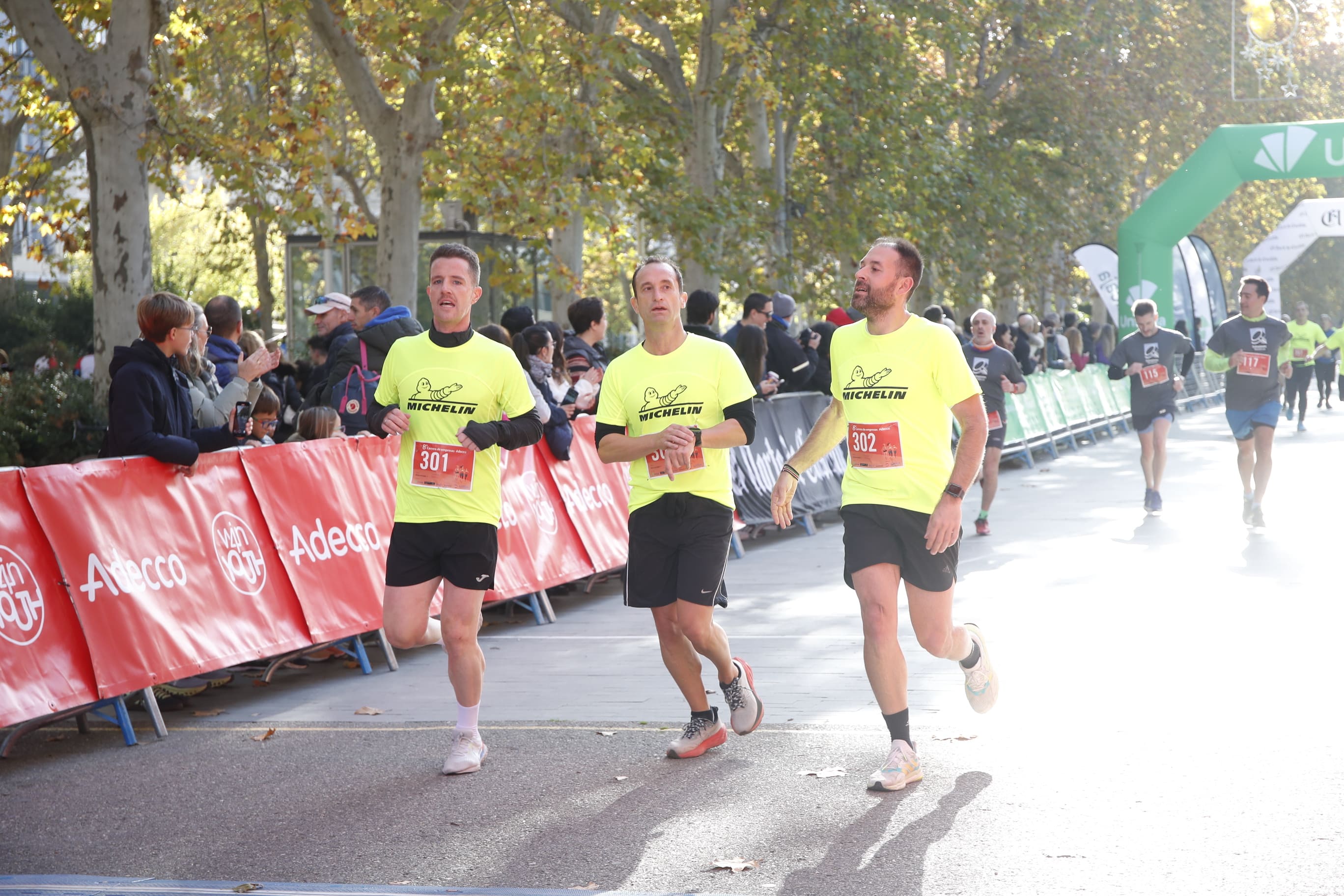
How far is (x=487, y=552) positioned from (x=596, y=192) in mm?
12435

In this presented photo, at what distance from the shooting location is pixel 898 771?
17.7 ft

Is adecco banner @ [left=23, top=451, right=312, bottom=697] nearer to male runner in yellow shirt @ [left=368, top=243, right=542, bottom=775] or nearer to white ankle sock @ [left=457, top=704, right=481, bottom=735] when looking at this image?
male runner in yellow shirt @ [left=368, top=243, right=542, bottom=775]

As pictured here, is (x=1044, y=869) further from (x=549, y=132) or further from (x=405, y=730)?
(x=549, y=132)

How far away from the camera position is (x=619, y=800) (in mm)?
5426

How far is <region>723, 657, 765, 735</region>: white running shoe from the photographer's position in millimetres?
6133

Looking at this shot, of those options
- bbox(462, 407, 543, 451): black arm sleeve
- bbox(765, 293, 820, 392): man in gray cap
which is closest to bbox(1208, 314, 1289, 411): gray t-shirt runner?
bbox(765, 293, 820, 392): man in gray cap

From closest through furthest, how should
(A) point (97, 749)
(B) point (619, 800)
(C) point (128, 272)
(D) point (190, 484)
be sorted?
1. (B) point (619, 800)
2. (A) point (97, 749)
3. (D) point (190, 484)
4. (C) point (128, 272)

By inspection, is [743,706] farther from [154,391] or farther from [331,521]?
[154,391]

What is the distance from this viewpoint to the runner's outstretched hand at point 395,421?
577 cm

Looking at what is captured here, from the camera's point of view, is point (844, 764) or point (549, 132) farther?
point (549, 132)

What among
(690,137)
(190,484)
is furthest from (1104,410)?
(190,484)

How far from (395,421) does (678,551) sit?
1.14m

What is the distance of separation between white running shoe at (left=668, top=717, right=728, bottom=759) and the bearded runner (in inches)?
307

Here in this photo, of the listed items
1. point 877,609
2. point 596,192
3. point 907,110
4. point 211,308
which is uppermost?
point 907,110
